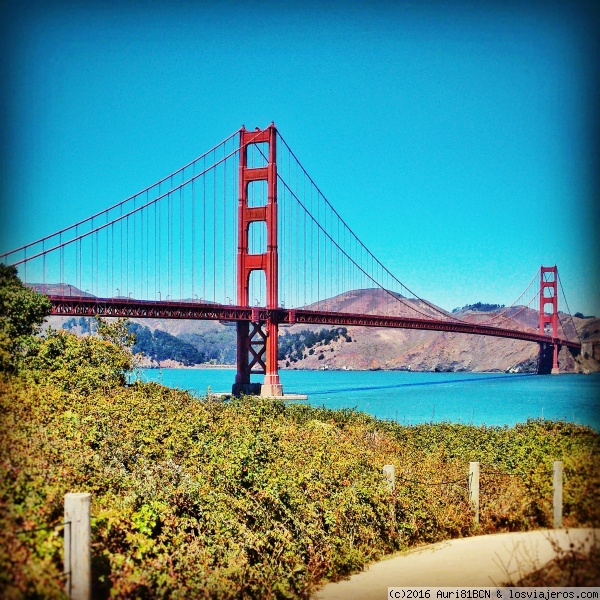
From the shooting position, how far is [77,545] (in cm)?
452

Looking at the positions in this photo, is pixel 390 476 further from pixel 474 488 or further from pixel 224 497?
pixel 224 497

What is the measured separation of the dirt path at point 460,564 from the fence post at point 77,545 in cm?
303

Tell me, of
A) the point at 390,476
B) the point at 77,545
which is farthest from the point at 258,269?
the point at 77,545

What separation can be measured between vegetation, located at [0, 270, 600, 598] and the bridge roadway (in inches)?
878

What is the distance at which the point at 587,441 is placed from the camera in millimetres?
11062

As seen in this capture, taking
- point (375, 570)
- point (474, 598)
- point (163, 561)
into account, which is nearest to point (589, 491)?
point (474, 598)

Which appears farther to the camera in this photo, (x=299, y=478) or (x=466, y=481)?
(x=466, y=481)

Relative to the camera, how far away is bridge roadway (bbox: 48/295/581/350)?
116 feet

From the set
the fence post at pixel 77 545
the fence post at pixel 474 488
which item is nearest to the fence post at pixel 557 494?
the fence post at pixel 474 488

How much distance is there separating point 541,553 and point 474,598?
163 centimetres

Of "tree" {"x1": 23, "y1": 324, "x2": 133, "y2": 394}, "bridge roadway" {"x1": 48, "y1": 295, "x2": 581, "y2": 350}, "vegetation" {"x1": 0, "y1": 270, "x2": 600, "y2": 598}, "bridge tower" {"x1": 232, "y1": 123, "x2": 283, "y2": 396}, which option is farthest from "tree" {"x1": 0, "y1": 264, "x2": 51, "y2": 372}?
"bridge tower" {"x1": 232, "y1": 123, "x2": 283, "y2": 396}

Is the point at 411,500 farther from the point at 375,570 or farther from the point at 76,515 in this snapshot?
the point at 76,515

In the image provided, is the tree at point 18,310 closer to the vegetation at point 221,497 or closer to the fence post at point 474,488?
the vegetation at point 221,497

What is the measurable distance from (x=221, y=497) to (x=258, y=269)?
1689 inches
